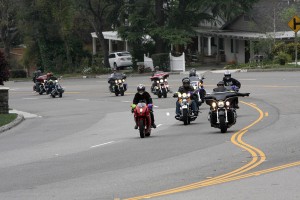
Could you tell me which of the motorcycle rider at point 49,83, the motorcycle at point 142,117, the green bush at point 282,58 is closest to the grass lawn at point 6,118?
the motorcycle at point 142,117

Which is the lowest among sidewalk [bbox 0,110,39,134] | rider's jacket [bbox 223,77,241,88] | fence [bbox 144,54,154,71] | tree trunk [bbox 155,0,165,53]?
sidewalk [bbox 0,110,39,134]

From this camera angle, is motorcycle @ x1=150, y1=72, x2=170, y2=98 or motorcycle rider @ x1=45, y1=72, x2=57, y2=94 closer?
motorcycle @ x1=150, y1=72, x2=170, y2=98

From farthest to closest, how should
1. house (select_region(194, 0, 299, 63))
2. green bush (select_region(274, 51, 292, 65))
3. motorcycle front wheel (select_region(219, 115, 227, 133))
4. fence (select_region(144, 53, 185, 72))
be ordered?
house (select_region(194, 0, 299, 63)) → fence (select_region(144, 53, 185, 72)) → green bush (select_region(274, 51, 292, 65)) → motorcycle front wheel (select_region(219, 115, 227, 133))

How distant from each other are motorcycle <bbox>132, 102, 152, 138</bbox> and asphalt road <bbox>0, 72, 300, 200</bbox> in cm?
36

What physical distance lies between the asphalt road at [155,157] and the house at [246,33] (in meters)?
36.4

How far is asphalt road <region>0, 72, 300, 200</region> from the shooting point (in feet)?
41.6

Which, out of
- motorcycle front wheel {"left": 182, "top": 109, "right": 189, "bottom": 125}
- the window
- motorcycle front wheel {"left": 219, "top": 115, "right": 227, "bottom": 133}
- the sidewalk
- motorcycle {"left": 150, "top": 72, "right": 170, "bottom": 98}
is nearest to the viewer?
motorcycle front wheel {"left": 219, "top": 115, "right": 227, "bottom": 133}

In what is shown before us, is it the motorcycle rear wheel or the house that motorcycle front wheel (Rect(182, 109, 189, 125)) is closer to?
the motorcycle rear wheel

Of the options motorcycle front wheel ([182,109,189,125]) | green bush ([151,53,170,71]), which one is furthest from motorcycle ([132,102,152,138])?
green bush ([151,53,170,71])

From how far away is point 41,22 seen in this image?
75.8m

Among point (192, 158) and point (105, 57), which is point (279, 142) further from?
point (105, 57)

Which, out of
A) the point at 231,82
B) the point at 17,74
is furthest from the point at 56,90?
the point at 17,74

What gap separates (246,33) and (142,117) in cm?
5246

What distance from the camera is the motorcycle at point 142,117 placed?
71.7 ft
